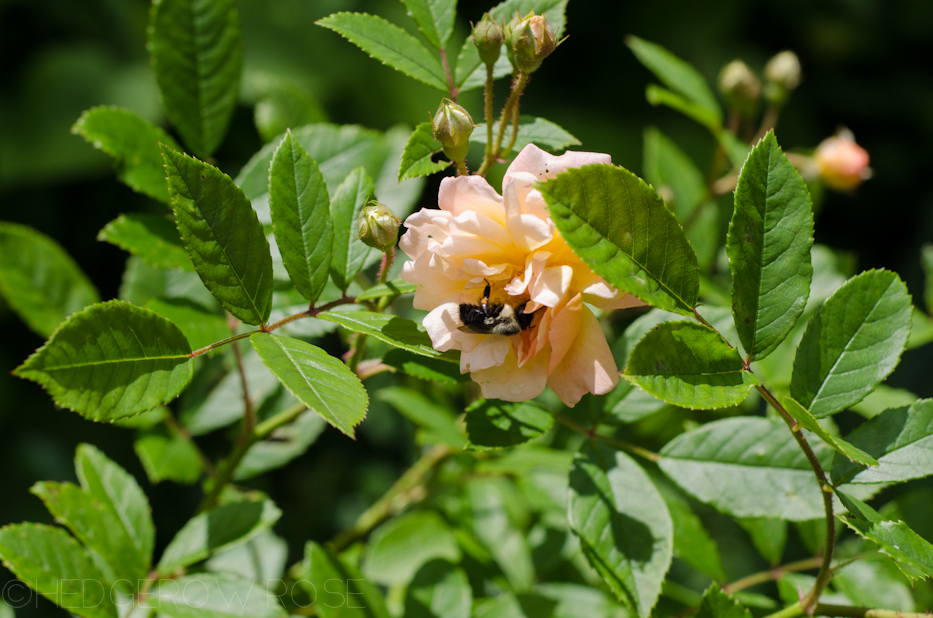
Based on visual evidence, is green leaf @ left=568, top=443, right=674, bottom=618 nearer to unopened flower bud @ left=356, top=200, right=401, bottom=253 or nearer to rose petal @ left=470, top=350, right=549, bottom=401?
rose petal @ left=470, top=350, right=549, bottom=401

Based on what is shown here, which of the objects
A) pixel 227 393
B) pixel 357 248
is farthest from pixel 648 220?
pixel 227 393

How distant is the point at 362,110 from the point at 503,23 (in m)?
2.10

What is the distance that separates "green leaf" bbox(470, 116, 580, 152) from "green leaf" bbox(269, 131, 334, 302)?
232 millimetres

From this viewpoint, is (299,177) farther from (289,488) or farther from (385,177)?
(289,488)

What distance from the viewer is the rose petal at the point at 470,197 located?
72 centimetres

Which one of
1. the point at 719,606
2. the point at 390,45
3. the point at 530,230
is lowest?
the point at 719,606

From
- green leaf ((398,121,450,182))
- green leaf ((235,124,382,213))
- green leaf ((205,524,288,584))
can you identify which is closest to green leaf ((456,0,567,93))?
green leaf ((398,121,450,182))

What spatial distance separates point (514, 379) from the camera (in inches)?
29.4

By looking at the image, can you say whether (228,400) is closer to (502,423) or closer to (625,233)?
(502,423)

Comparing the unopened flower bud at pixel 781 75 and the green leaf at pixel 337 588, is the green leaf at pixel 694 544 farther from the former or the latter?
the unopened flower bud at pixel 781 75

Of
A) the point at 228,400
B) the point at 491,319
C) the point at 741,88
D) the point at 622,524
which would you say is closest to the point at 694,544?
the point at 622,524

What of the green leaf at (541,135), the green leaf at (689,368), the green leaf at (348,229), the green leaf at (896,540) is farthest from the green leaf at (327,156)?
the green leaf at (896,540)

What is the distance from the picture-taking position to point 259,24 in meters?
2.87

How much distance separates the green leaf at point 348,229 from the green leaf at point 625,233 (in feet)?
1.06
